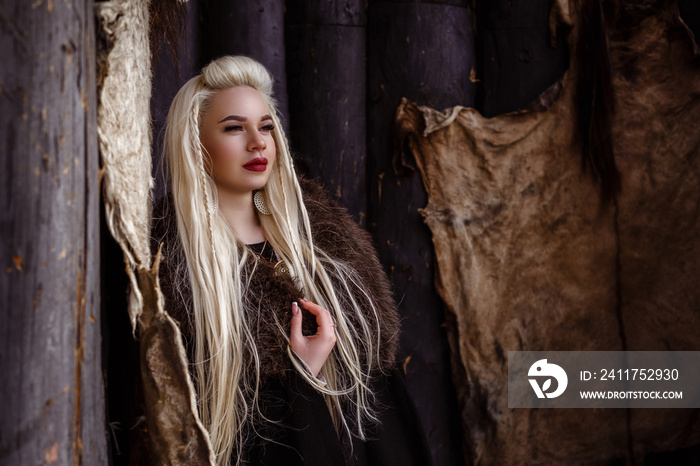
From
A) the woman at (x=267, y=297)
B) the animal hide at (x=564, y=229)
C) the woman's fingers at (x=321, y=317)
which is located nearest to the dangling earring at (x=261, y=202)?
the woman at (x=267, y=297)

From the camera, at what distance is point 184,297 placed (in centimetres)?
149

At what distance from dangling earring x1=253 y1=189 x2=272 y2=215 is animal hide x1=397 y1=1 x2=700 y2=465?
69cm

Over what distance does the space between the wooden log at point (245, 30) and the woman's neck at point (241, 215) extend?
1.94 feet

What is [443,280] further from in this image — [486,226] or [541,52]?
[541,52]

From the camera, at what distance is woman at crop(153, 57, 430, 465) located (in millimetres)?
1487

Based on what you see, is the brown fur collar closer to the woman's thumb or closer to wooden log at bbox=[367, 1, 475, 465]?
the woman's thumb

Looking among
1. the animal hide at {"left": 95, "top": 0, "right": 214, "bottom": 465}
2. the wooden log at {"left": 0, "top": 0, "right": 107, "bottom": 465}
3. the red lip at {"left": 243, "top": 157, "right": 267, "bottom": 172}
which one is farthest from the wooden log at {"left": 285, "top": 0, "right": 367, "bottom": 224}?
the wooden log at {"left": 0, "top": 0, "right": 107, "bottom": 465}

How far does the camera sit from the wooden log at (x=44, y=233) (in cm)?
88

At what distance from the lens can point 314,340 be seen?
157 cm

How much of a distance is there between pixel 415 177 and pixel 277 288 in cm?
91

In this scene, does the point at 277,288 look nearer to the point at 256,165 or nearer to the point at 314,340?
the point at 314,340

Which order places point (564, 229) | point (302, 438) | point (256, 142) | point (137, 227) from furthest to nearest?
point (564, 229)
point (256, 142)
point (302, 438)
point (137, 227)

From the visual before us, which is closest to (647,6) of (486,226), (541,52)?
(541,52)

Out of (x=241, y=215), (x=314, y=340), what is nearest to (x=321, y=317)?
(x=314, y=340)
